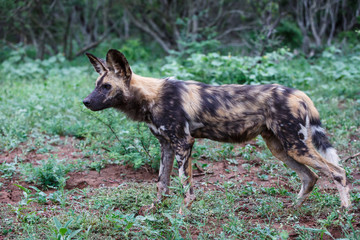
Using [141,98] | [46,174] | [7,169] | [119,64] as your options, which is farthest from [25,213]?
[119,64]

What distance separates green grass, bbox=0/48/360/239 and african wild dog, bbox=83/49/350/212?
1.09 ft

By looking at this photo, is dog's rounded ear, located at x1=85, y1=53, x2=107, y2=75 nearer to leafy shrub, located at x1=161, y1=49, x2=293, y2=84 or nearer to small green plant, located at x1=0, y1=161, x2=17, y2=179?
small green plant, located at x1=0, y1=161, x2=17, y2=179

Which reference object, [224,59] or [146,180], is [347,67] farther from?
[146,180]

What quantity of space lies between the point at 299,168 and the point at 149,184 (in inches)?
60.0

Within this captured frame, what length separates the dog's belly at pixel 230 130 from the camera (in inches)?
144

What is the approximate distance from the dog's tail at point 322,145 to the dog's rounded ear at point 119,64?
1783 millimetres

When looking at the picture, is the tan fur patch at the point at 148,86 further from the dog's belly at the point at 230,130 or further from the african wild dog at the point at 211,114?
the dog's belly at the point at 230,130

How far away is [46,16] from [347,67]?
26.6ft

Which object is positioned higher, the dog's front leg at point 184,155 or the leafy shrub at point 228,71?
the dog's front leg at point 184,155

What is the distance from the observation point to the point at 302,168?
12.5 feet

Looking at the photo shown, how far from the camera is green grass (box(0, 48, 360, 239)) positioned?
308 cm

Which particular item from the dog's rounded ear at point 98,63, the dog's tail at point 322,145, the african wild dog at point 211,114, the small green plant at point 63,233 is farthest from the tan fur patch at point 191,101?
the small green plant at point 63,233

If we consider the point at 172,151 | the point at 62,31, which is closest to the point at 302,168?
the point at 172,151

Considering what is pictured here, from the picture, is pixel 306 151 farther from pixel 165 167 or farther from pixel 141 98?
pixel 141 98
